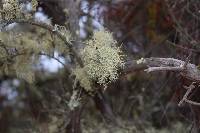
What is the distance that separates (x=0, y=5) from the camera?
368 cm

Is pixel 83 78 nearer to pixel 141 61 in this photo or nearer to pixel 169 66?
pixel 141 61

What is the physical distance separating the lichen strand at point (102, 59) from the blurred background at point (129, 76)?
362mm

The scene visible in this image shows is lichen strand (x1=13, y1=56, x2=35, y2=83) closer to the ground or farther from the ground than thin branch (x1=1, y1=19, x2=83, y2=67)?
closer to the ground

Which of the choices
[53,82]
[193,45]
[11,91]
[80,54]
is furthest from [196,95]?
[11,91]

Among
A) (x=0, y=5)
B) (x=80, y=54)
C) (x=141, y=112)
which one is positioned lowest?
(x=141, y=112)

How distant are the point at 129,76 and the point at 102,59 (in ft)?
8.13

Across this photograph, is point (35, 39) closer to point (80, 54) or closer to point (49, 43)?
point (49, 43)

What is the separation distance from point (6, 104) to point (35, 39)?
11.4ft

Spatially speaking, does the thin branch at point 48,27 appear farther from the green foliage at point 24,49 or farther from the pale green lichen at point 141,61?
the pale green lichen at point 141,61

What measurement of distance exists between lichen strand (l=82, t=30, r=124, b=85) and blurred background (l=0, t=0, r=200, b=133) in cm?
36

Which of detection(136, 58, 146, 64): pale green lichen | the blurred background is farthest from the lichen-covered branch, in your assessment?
the blurred background

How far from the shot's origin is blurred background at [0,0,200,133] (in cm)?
465

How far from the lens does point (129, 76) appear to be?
6242 mm

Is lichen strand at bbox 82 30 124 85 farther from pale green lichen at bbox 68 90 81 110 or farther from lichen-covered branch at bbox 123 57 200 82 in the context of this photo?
pale green lichen at bbox 68 90 81 110
